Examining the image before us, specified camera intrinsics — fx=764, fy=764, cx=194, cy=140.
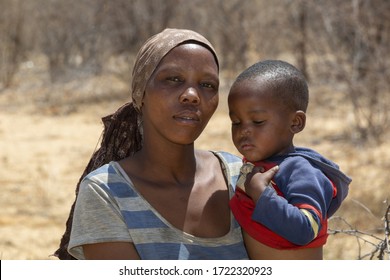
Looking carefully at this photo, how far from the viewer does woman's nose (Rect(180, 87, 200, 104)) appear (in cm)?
210

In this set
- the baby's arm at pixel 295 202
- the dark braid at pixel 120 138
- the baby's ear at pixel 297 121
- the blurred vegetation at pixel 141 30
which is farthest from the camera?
the blurred vegetation at pixel 141 30

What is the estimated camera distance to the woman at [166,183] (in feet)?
6.64

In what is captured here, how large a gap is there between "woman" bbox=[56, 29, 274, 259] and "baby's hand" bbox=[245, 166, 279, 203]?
131mm

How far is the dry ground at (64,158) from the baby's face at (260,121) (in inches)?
43.1

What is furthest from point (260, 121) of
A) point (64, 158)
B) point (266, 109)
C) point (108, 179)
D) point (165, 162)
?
point (64, 158)

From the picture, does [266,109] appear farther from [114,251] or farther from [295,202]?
[114,251]

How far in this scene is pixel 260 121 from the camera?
2.21 m

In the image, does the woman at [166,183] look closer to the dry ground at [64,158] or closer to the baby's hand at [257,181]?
the baby's hand at [257,181]

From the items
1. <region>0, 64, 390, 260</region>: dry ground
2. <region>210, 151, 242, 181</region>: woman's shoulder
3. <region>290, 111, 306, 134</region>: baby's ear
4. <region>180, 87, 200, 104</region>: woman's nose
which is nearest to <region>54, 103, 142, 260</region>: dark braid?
<region>210, 151, 242, 181</region>: woman's shoulder

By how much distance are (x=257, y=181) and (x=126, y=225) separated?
1.23ft

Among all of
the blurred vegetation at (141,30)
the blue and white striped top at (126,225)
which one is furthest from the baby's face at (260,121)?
the blurred vegetation at (141,30)

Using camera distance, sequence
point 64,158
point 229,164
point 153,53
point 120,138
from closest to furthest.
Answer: point 153,53 < point 229,164 < point 120,138 < point 64,158

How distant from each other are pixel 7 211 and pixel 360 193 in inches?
118
